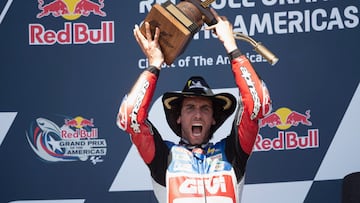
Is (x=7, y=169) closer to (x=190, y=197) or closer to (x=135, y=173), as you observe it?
(x=135, y=173)

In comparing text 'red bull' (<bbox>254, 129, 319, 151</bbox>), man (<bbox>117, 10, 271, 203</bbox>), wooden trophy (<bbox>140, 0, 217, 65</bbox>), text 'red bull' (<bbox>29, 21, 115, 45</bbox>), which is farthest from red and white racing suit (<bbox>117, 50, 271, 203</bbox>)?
text 'red bull' (<bbox>29, 21, 115, 45</bbox>)

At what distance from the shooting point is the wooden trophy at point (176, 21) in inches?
102

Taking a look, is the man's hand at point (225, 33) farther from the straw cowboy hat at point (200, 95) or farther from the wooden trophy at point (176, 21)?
the straw cowboy hat at point (200, 95)

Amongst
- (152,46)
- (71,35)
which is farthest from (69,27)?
(152,46)

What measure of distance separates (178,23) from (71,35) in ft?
4.03

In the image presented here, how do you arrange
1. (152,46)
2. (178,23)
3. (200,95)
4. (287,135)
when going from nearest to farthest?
(178,23), (152,46), (200,95), (287,135)

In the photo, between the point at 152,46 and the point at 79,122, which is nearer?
the point at 152,46

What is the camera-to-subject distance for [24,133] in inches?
146

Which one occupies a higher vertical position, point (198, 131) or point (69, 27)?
point (69, 27)

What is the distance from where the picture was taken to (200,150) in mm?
2863

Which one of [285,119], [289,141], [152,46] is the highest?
[152,46]

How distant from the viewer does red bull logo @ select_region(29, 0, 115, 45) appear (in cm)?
369

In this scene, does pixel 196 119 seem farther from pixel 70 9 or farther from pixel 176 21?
pixel 70 9

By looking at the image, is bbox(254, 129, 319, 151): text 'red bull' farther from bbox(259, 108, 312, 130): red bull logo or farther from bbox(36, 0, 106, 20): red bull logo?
bbox(36, 0, 106, 20): red bull logo
